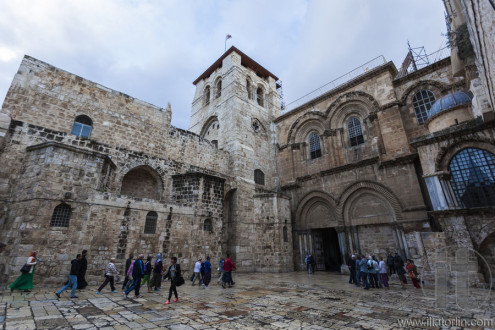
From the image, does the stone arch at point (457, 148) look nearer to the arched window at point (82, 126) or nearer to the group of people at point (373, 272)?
the group of people at point (373, 272)

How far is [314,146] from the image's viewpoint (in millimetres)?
17188

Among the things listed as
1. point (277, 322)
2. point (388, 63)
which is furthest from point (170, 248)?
point (388, 63)

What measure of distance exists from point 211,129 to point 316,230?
38.9ft

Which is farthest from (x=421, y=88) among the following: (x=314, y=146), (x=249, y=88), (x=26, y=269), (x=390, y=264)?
(x=26, y=269)

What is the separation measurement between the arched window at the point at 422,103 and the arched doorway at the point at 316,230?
6926mm

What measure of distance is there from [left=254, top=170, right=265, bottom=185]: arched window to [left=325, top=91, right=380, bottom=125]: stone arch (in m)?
6.17

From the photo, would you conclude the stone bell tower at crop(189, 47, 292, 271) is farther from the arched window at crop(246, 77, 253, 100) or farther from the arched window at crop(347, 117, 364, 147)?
the arched window at crop(347, 117, 364, 147)

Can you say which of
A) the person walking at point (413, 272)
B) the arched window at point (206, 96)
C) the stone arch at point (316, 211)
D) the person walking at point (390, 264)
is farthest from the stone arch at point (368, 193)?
the arched window at point (206, 96)

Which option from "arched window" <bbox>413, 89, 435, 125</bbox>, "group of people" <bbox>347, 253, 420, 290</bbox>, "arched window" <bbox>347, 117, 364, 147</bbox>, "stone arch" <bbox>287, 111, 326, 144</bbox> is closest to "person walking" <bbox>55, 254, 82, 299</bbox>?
"group of people" <bbox>347, 253, 420, 290</bbox>

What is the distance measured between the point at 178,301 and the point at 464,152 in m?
12.4

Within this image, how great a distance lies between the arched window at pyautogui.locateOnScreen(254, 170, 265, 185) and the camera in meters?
17.3

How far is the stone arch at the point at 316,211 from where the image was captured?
48.0 feet

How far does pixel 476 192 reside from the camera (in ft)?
30.4

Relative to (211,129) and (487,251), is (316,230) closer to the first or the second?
(487,251)
